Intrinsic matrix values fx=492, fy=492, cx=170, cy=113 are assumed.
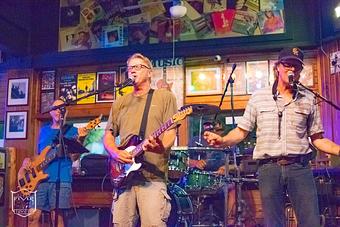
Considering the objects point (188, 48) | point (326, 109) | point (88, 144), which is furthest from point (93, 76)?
point (326, 109)

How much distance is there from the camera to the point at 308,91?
12.3 feet

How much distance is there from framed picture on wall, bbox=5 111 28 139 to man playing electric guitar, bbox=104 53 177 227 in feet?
15.3

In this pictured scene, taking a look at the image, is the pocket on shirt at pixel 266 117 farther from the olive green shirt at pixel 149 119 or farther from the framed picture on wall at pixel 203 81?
the framed picture on wall at pixel 203 81

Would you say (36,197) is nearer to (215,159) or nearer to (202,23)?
(215,159)

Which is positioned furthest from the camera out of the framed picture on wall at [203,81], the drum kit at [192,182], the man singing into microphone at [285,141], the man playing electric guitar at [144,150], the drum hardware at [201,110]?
the framed picture on wall at [203,81]

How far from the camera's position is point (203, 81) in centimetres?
778

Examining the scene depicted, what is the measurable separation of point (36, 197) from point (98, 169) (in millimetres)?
1281

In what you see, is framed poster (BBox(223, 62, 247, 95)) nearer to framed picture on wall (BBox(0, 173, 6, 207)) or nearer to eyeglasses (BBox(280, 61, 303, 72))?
framed picture on wall (BBox(0, 173, 6, 207))

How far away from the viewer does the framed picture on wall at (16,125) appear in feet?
27.3

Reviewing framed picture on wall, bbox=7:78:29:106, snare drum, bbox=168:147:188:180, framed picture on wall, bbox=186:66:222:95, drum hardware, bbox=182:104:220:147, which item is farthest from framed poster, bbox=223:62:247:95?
framed picture on wall, bbox=7:78:29:106

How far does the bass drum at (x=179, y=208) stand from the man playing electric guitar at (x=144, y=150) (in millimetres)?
1636

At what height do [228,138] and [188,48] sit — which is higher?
[188,48]

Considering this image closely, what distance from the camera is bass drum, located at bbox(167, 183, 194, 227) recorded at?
5473 millimetres

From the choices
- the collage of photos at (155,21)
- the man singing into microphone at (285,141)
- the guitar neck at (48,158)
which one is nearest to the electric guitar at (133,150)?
the man singing into microphone at (285,141)
